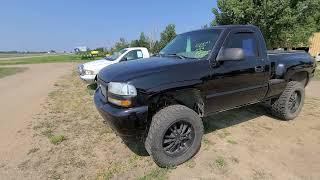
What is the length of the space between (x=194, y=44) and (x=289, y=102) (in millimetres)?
2661

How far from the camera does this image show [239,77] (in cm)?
479

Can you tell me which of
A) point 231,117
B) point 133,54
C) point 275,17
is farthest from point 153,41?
point 231,117

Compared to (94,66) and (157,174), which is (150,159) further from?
(94,66)

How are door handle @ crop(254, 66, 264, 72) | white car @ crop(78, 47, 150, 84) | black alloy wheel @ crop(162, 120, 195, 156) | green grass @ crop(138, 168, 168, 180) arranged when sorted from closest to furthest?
green grass @ crop(138, 168, 168, 180) < black alloy wheel @ crop(162, 120, 195, 156) < door handle @ crop(254, 66, 264, 72) < white car @ crop(78, 47, 150, 84)

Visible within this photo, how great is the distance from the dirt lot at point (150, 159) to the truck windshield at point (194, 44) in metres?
1.56

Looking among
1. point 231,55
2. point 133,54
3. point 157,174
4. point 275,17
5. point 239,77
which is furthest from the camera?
point 275,17

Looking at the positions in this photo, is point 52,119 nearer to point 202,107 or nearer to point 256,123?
point 202,107

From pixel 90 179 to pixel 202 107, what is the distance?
194cm

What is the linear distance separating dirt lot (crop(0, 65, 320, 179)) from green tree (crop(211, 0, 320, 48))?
1615cm

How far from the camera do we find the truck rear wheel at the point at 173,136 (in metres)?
3.98

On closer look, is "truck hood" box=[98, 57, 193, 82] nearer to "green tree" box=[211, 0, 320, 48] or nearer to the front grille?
the front grille

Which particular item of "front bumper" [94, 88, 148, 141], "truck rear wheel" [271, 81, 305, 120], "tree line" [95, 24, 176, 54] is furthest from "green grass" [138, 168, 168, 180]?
"tree line" [95, 24, 176, 54]

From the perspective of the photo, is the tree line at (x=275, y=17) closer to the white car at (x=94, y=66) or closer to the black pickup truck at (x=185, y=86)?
the white car at (x=94, y=66)

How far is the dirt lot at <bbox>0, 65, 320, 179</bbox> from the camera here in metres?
4.04
